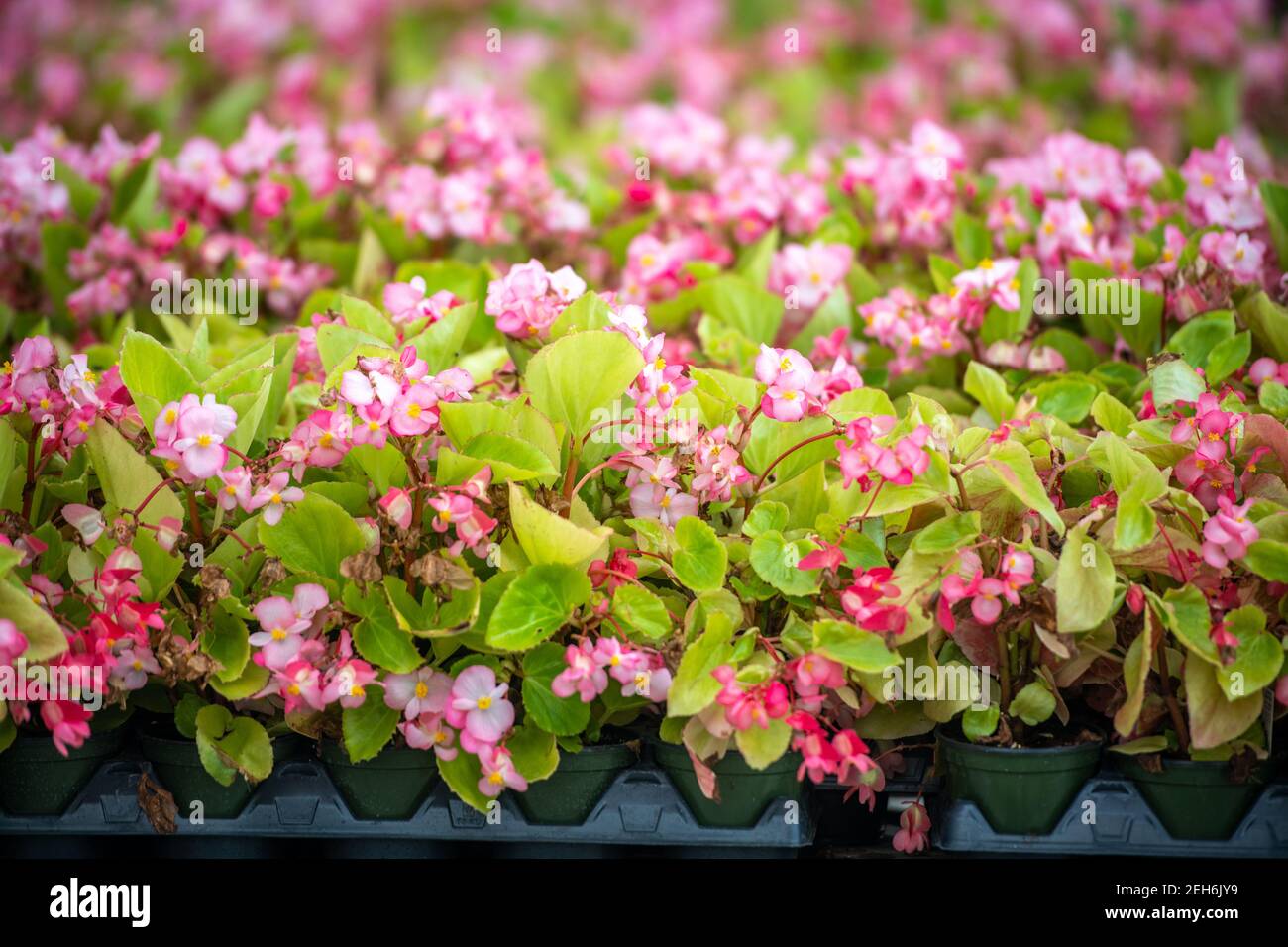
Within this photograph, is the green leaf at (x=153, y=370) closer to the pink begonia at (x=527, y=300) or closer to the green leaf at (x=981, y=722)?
the pink begonia at (x=527, y=300)

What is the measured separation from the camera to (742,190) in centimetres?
163

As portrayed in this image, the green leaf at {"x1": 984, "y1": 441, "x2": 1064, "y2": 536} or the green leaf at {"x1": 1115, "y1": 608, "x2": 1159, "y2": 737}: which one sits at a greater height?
the green leaf at {"x1": 984, "y1": 441, "x2": 1064, "y2": 536}

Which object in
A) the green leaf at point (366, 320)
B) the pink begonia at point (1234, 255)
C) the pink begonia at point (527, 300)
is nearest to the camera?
the pink begonia at point (527, 300)

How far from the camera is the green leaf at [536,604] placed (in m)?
0.84

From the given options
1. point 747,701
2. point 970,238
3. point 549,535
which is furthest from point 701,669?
point 970,238

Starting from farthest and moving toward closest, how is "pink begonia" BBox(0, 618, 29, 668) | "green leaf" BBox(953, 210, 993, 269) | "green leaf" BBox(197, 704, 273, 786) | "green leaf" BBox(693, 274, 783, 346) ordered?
"green leaf" BBox(953, 210, 993, 269)
"green leaf" BBox(693, 274, 783, 346)
"green leaf" BBox(197, 704, 273, 786)
"pink begonia" BBox(0, 618, 29, 668)

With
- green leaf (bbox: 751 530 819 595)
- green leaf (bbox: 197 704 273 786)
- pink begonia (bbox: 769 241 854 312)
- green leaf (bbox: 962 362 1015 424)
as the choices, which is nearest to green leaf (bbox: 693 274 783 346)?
pink begonia (bbox: 769 241 854 312)

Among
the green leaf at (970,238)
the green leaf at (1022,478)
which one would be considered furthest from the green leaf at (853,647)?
the green leaf at (970,238)

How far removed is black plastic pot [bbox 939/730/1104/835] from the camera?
0.90 meters

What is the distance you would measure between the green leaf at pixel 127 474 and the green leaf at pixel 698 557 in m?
0.38

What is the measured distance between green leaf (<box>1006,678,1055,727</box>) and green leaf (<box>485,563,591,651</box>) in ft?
1.10
